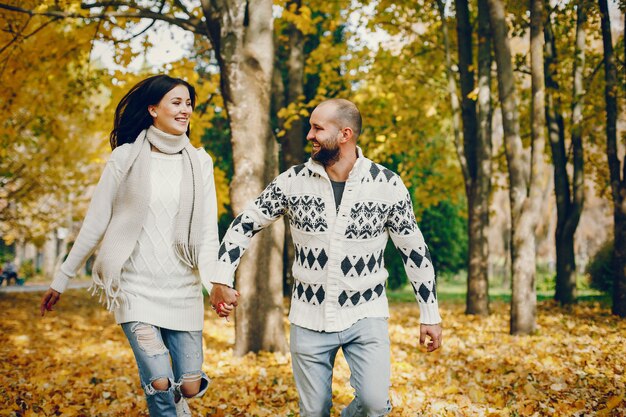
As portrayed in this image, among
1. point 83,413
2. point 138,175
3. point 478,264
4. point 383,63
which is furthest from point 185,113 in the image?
point 383,63

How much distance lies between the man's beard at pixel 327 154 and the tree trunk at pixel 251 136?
13.5ft

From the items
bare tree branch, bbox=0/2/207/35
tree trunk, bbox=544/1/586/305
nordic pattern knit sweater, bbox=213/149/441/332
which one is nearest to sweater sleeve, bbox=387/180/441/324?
nordic pattern knit sweater, bbox=213/149/441/332

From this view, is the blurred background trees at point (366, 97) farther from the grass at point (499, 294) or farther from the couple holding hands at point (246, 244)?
the couple holding hands at point (246, 244)

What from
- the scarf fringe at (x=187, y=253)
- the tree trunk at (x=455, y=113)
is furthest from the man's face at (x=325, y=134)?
the tree trunk at (x=455, y=113)

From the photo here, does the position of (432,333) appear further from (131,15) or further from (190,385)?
(131,15)

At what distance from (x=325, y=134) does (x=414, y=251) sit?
848 mm

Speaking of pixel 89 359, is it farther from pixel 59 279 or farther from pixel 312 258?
pixel 312 258

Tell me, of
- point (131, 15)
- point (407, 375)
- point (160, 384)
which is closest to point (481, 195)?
point (407, 375)

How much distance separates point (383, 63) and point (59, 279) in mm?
12954

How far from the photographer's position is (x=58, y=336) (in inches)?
420

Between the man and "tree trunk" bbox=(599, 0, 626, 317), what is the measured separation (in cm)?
818

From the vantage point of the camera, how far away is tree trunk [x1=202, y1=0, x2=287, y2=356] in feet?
25.5

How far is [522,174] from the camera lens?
991 centimetres

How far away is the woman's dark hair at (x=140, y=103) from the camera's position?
12.7 feet
